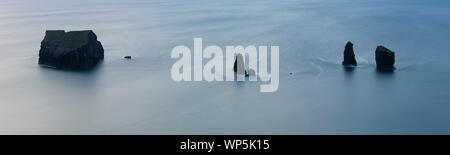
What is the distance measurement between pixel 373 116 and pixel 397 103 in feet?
13.9

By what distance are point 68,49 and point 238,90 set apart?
14745mm

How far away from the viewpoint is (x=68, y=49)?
48.3m

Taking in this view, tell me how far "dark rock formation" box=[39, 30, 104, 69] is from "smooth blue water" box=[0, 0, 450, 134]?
95 centimetres

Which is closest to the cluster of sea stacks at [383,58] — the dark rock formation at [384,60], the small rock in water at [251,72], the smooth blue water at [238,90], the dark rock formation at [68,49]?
the dark rock formation at [384,60]

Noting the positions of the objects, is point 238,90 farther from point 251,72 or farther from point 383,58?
point 383,58

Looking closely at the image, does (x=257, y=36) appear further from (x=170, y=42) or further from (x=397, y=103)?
(x=397, y=103)

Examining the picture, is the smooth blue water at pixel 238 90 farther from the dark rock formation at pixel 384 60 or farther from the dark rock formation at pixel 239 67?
the dark rock formation at pixel 239 67

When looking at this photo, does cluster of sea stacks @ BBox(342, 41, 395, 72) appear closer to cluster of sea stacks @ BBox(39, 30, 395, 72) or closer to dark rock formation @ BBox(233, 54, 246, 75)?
cluster of sea stacks @ BBox(39, 30, 395, 72)

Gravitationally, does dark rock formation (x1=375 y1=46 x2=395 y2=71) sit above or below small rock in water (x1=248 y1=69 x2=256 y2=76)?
above

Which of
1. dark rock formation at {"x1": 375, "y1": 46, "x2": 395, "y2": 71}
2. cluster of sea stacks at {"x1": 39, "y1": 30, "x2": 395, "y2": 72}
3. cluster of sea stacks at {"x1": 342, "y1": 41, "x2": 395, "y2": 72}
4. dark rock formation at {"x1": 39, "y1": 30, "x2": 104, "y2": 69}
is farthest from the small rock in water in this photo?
dark rock formation at {"x1": 39, "y1": 30, "x2": 104, "y2": 69}

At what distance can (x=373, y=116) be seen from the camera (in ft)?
128

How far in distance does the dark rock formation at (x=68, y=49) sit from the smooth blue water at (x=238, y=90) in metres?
0.95

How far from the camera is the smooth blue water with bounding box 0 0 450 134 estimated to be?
3706cm

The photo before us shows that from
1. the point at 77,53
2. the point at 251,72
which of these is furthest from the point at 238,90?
the point at 77,53
